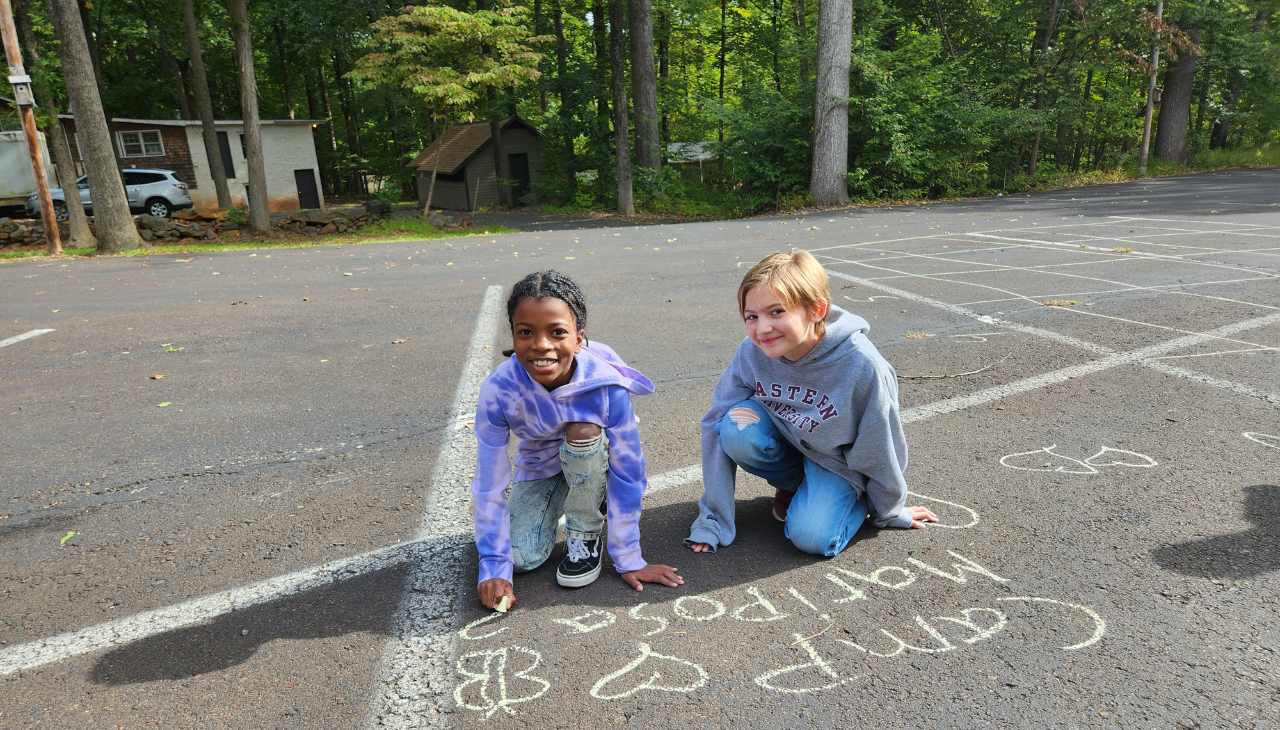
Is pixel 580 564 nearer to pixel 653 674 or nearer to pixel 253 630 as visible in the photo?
pixel 653 674

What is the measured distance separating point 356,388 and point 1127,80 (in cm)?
2755

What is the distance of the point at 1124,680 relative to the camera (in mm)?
2084

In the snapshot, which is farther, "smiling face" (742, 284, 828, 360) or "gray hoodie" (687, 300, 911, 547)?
"gray hoodie" (687, 300, 911, 547)

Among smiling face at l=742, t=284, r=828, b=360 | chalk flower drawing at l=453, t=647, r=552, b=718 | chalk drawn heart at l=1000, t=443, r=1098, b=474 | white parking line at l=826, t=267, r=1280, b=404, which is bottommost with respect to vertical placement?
chalk flower drawing at l=453, t=647, r=552, b=718

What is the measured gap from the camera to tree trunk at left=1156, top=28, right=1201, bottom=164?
2438cm

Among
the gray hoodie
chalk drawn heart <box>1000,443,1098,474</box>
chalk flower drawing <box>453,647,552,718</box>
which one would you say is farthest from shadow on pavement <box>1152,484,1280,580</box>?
chalk flower drawing <box>453,647,552,718</box>

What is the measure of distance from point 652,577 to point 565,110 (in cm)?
2660

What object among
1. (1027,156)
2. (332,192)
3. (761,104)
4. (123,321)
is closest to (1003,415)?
(123,321)

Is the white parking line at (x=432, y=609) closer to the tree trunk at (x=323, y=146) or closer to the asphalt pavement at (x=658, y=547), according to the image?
the asphalt pavement at (x=658, y=547)

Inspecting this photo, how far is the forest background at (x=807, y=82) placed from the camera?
1875 cm

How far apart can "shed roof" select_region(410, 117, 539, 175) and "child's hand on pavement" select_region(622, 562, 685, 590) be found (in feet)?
95.6

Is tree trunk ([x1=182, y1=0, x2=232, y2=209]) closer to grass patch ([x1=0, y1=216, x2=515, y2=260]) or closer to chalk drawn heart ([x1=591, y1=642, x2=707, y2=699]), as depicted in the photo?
grass patch ([x1=0, y1=216, x2=515, y2=260])

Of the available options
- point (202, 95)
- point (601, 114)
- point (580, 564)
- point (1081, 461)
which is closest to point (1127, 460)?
point (1081, 461)

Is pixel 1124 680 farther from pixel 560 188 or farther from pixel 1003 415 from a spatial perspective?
pixel 560 188
